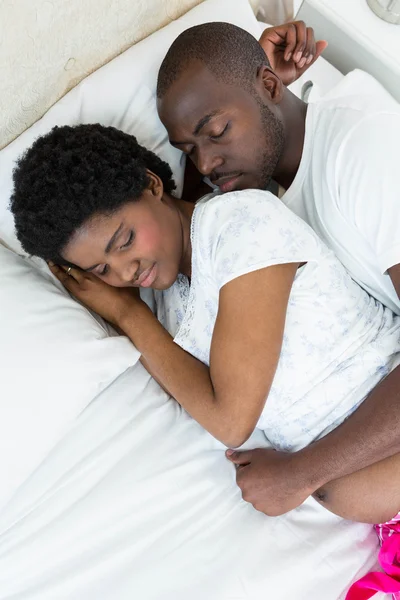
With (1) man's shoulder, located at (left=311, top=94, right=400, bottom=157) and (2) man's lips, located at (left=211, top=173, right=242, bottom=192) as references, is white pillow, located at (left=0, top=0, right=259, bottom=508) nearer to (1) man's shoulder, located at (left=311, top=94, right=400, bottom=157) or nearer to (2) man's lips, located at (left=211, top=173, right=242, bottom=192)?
(2) man's lips, located at (left=211, top=173, right=242, bottom=192)

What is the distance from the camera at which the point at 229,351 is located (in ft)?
3.24

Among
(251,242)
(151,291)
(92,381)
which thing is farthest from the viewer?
(151,291)

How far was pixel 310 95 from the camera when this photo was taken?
4.58 ft

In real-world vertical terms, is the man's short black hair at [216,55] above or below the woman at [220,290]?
above

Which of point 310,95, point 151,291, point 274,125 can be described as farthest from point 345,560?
point 310,95

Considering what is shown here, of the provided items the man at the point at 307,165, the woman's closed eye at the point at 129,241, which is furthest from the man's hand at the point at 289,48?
the woman's closed eye at the point at 129,241

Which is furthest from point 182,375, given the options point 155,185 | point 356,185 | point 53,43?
point 53,43

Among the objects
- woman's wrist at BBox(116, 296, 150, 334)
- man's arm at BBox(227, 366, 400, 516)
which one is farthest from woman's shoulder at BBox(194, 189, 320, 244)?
man's arm at BBox(227, 366, 400, 516)

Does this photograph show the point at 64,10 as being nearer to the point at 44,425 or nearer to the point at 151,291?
the point at 151,291

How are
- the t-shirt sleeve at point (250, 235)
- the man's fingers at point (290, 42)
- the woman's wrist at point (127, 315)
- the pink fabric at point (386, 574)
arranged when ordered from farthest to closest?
1. the man's fingers at point (290, 42)
2. the woman's wrist at point (127, 315)
3. the pink fabric at point (386, 574)
4. the t-shirt sleeve at point (250, 235)

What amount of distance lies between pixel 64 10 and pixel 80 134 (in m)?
0.24

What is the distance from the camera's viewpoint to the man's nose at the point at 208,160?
115cm

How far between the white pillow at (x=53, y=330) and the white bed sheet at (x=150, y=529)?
80mm

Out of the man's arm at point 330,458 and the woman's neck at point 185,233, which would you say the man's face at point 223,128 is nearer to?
the woman's neck at point 185,233
